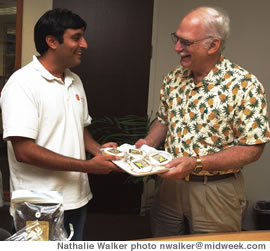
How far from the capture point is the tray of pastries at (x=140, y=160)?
1596 millimetres

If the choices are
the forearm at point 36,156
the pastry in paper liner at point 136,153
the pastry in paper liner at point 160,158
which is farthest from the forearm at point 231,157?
the forearm at point 36,156

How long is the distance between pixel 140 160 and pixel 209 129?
1.23 ft

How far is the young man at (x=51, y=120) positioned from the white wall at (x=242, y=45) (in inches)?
79.0

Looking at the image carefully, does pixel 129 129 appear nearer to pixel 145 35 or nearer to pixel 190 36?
pixel 145 35

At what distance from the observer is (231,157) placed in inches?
64.2

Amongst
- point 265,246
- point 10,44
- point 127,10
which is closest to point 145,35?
point 127,10

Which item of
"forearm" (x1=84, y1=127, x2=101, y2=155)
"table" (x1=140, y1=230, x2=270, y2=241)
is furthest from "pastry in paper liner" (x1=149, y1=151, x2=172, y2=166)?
"table" (x1=140, y1=230, x2=270, y2=241)

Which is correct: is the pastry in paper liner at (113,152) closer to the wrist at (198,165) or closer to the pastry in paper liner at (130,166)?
the pastry in paper liner at (130,166)

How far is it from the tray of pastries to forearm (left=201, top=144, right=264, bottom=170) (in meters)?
0.20

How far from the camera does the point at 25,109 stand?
4.98ft

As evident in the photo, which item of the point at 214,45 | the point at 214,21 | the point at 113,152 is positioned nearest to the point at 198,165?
the point at 113,152

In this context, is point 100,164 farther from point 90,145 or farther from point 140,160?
point 90,145

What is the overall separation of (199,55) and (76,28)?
0.63 meters

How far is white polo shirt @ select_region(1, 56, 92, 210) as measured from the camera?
1.52 m
